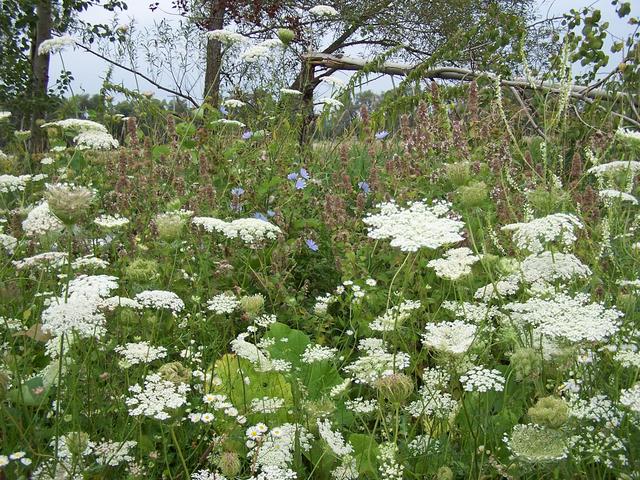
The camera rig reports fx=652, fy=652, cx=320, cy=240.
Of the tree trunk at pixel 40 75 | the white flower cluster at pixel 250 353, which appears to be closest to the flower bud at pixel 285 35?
the white flower cluster at pixel 250 353

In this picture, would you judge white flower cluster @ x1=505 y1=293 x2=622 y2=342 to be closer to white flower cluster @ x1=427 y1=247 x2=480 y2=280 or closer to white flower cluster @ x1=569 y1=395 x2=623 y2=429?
white flower cluster @ x1=569 y1=395 x2=623 y2=429

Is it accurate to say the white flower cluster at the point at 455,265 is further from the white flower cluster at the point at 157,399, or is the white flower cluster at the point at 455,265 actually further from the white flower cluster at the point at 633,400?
the white flower cluster at the point at 157,399

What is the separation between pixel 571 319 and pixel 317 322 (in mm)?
1453

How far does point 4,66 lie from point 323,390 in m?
9.67

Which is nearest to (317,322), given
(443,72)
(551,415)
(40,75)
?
(551,415)

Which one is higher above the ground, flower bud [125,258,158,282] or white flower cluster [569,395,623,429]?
flower bud [125,258,158,282]

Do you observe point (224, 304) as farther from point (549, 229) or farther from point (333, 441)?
point (549, 229)

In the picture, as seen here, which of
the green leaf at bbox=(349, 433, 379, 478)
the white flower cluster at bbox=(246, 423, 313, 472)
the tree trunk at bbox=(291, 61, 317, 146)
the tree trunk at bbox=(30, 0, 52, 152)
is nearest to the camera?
the white flower cluster at bbox=(246, 423, 313, 472)

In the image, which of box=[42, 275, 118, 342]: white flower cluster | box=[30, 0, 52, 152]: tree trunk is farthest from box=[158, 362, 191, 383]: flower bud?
box=[30, 0, 52, 152]: tree trunk

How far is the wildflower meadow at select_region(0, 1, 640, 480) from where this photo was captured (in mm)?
1622

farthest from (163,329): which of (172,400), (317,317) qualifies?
(172,400)

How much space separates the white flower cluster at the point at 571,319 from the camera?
1.50 metres

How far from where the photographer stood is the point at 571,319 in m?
1.57

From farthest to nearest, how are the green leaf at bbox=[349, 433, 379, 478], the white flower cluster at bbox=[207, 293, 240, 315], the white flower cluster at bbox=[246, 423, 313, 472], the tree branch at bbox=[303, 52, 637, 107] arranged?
the tree branch at bbox=[303, 52, 637, 107] < the white flower cluster at bbox=[207, 293, 240, 315] < the green leaf at bbox=[349, 433, 379, 478] < the white flower cluster at bbox=[246, 423, 313, 472]
